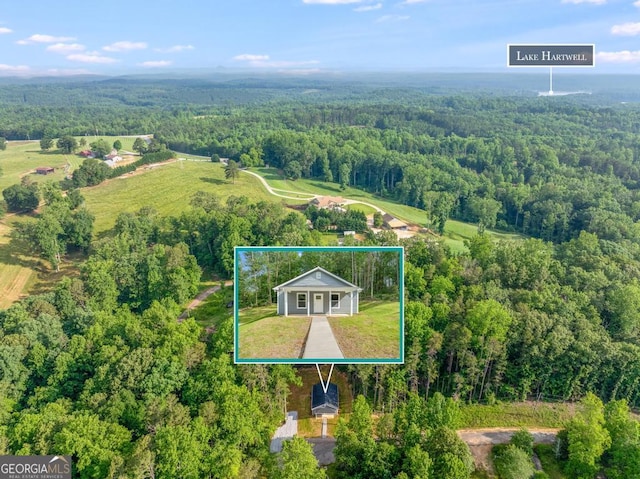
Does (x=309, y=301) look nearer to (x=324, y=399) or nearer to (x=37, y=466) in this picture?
(x=324, y=399)

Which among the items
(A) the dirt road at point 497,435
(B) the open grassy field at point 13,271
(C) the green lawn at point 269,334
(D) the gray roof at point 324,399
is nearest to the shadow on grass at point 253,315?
(C) the green lawn at point 269,334

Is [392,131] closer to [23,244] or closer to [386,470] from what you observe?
[23,244]

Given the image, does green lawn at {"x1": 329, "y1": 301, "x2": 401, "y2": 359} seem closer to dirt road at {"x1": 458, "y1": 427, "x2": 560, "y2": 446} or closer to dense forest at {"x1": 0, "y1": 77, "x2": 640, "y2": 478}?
dense forest at {"x1": 0, "y1": 77, "x2": 640, "y2": 478}

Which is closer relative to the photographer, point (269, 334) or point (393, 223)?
point (269, 334)

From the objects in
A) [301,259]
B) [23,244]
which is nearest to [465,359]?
[301,259]

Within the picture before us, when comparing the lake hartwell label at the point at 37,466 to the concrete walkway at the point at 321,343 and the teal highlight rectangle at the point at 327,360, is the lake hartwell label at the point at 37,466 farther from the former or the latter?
the concrete walkway at the point at 321,343

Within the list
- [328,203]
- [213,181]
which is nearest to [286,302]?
[328,203]
